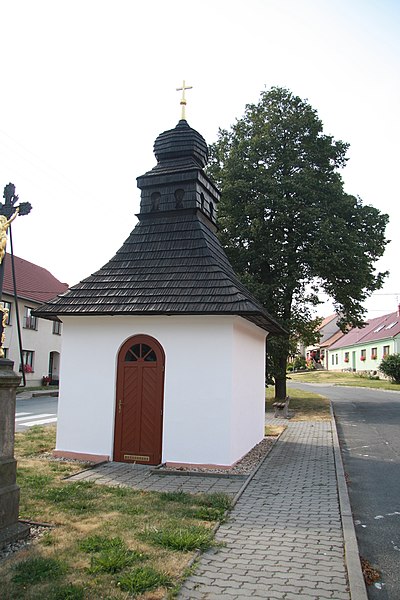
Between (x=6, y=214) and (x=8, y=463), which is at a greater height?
(x=6, y=214)

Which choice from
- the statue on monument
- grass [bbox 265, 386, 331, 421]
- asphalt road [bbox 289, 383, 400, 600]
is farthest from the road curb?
grass [bbox 265, 386, 331, 421]

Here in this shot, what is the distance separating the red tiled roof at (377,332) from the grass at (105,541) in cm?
3992

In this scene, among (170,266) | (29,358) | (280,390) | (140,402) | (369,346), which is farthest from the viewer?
(369,346)

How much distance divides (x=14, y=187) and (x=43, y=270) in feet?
121

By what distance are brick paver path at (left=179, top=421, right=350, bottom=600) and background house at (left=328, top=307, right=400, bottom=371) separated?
38.9 meters

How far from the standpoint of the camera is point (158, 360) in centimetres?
1046

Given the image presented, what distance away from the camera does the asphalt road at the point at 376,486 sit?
17.1 ft

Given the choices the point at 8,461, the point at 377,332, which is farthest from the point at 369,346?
the point at 8,461

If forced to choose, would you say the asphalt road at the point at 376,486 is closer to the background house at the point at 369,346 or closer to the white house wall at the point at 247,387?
the white house wall at the point at 247,387

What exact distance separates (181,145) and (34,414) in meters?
12.3

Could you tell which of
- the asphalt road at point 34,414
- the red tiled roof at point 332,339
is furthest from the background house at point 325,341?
the asphalt road at point 34,414

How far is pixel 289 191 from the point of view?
22.7 metres

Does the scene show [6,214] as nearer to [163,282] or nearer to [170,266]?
[163,282]

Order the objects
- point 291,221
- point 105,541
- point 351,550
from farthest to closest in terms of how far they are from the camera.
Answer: point 291,221, point 105,541, point 351,550
